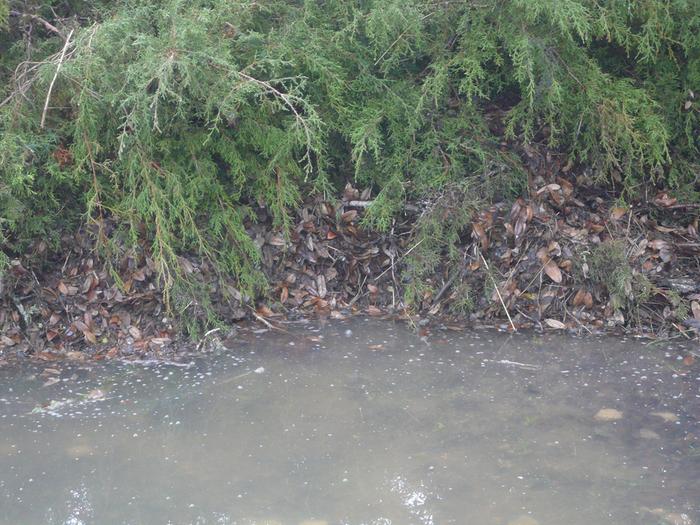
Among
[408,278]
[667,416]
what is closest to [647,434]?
[667,416]

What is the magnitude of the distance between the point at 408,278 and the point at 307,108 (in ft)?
4.32

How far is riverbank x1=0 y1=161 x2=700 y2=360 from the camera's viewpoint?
199 inches

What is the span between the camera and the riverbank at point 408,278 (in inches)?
199

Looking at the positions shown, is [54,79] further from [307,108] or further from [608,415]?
[608,415]

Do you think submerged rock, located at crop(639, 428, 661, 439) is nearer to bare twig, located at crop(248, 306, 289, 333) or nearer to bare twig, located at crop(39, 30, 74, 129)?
bare twig, located at crop(248, 306, 289, 333)

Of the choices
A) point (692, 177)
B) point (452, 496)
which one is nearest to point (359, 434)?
point (452, 496)

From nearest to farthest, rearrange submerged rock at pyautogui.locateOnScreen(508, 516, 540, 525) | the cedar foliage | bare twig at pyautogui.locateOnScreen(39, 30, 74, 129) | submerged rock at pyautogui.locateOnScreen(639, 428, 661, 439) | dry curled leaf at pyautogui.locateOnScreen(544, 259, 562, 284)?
1. submerged rock at pyautogui.locateOnScreen(508, 516, 540, 525)
2. submerged rock at pyautogui.locateOnScreen(639, 428, 661, 439)
3. bare twig at pyautogui.locateOnScreen(39, 30, 74, 129)
4. the cedar foliage
5. dry curled leaf at pyautogui.locateOnScreen(544, 259, 562, 284)

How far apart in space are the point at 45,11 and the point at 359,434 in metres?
3.54

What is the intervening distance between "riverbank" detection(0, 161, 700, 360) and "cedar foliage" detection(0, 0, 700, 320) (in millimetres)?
152

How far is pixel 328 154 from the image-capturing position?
568 centimetres

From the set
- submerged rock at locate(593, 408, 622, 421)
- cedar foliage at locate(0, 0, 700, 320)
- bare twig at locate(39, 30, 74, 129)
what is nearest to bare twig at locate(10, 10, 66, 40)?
cedar foliage at locate(0, 0, 700, 320)

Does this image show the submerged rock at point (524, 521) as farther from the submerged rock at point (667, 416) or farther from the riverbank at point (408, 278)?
the riverbank at point (408, 278)

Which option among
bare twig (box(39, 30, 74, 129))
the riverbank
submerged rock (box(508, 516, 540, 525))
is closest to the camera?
submerged rock (box(508, 516, 540, 525))

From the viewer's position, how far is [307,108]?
494 cm
